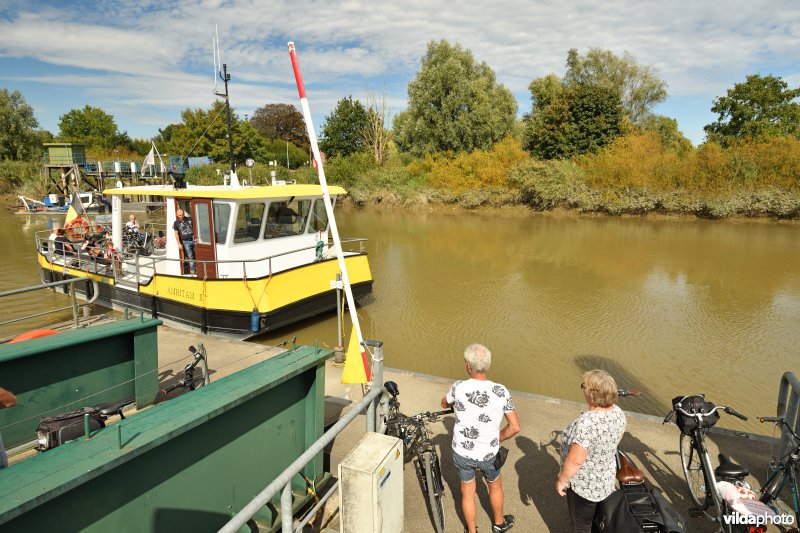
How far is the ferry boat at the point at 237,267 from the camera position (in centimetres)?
893

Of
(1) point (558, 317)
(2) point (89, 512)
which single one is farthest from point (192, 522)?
(1) point (558, 317)

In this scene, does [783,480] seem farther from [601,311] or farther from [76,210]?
[76,210]

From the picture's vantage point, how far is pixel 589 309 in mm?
11633

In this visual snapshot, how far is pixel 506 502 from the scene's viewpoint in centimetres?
394

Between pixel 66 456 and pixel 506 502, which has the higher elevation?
pixel 66 456

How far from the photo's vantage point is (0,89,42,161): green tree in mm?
50656

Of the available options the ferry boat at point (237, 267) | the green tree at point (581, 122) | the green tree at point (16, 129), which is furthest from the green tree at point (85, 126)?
the ferry boat at point (237, 267)

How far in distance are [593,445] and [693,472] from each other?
1.70m

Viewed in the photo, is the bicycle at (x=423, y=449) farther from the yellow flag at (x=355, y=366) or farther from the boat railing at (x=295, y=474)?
the yellow flag at (x=355, y=366)

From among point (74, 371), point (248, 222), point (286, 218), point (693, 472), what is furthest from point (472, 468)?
point (286, 218)

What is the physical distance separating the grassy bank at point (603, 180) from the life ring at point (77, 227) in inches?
643

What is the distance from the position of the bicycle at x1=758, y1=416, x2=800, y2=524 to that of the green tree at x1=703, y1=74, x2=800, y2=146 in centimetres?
3749

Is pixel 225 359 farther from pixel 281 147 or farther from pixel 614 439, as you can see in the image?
pixel 281 147

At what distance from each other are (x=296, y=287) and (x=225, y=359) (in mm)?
2534
